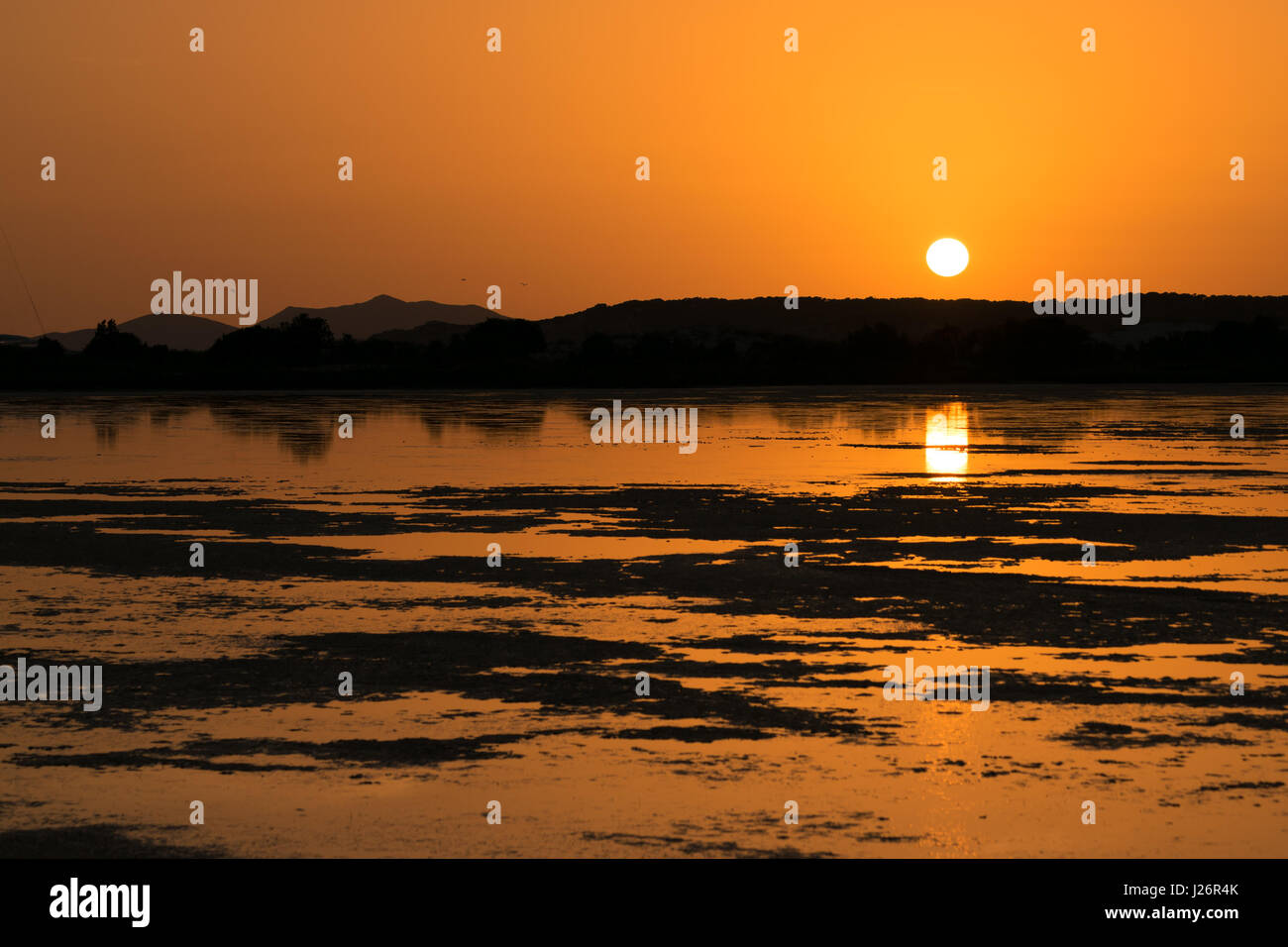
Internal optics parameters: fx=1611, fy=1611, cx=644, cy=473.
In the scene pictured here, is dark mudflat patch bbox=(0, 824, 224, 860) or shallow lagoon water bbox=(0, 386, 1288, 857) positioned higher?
shallow lagoon water bbox=(0, 386, 1288, 857)

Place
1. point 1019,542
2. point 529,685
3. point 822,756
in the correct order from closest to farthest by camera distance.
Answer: point 822,756 < point 529,685 < point 1019,542

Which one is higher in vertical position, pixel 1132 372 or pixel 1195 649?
pixel 1132 372

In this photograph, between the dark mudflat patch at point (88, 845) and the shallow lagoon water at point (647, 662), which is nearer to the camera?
the dark mudflat patch at point (88, 845)

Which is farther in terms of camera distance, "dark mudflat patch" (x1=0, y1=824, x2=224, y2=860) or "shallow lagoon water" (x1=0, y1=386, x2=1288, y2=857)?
"shallow lagoon water" (x1=0, y1=386, x2=1288, y2=857)

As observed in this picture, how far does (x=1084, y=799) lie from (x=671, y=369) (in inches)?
4480

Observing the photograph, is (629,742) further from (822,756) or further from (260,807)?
(260,807)

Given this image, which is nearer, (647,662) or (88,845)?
(88,845)

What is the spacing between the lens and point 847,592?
14.7 metres

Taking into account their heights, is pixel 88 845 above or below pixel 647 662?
below

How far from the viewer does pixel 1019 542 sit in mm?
18047

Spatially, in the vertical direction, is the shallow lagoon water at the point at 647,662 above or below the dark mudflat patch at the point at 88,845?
above
